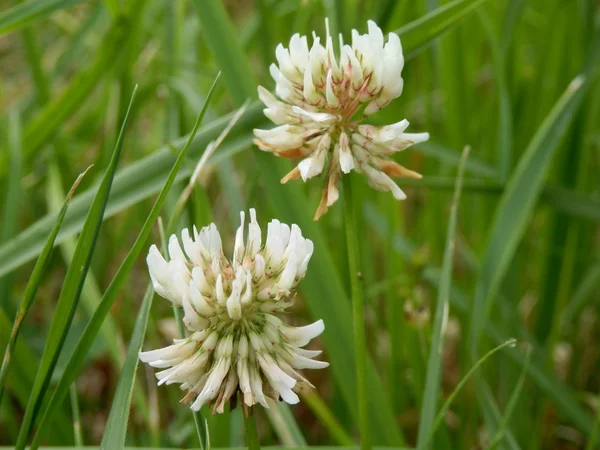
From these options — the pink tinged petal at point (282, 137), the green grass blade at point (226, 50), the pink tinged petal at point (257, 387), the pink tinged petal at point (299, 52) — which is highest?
the green grass blade at point (226, 50)

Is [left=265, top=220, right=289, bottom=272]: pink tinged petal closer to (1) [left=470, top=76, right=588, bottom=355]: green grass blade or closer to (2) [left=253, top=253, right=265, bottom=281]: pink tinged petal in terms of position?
(2) [left=253, top=253, right=265, bottom=281]: pink tinged petal

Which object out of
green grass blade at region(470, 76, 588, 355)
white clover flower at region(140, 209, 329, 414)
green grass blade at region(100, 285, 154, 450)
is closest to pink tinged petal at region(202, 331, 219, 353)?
white clover flower at region(140, 209, 329, 414)

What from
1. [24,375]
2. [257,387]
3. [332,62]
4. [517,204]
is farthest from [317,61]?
[24,375]

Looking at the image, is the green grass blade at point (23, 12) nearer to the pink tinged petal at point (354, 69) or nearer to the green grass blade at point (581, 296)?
the pink tinged petal at point (354, 69)

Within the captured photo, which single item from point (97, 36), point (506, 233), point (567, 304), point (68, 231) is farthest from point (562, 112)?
point (97, 36)

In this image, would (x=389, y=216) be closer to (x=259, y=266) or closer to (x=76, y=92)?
(x=76, y=92)

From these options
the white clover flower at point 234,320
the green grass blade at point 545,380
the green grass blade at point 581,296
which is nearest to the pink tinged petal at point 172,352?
the white clover flower at point 234,320
